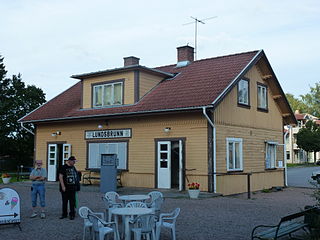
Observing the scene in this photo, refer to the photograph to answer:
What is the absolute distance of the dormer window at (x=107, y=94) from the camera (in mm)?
19203

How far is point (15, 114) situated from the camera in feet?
123

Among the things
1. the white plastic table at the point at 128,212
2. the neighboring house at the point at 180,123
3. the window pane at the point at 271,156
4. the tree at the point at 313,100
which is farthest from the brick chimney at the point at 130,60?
the tree at the point at 313,100

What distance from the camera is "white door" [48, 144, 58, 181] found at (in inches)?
836

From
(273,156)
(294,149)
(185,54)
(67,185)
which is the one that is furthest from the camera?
(294,149)

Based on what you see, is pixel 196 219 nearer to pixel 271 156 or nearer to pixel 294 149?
pixel 271 156

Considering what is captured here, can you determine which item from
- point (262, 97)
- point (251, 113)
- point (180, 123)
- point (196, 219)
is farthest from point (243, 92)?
point (196, 219)

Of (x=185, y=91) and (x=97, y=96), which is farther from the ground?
(x=97, y=96)

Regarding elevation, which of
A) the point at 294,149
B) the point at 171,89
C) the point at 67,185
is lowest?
the point at 67,185

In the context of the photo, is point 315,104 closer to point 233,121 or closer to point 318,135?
point 318,135

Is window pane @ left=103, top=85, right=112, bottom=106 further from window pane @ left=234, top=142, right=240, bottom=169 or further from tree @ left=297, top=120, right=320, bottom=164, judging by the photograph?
tree @ left=297, top=120, right=320, bottom=164

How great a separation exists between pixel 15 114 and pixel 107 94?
21.1 m

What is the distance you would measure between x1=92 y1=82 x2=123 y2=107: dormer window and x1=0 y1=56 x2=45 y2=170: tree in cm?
1914

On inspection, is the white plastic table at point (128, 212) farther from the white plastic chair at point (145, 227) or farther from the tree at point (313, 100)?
the tree at point (313, 100)

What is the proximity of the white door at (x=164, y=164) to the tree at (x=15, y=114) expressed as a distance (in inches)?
921
